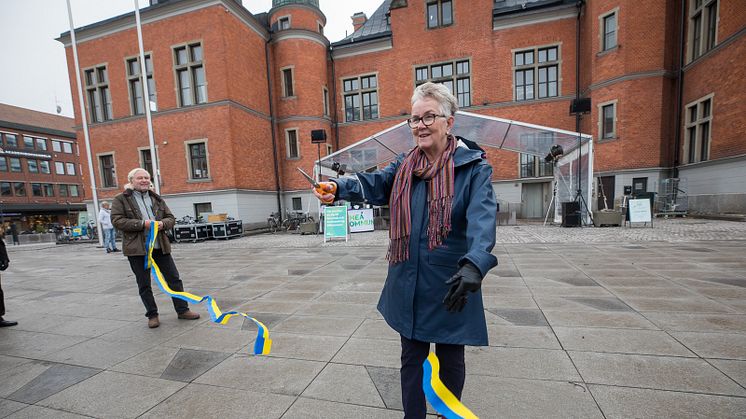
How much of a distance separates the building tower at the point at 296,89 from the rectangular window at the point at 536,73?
11735mm

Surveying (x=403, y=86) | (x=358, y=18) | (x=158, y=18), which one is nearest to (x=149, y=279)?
(x=158, y=18)

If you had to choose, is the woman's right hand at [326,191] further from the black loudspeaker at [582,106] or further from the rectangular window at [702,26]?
the rectangular window at [702,26]

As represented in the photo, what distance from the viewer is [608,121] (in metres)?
15.6

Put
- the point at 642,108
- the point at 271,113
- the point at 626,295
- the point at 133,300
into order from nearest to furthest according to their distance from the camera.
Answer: the point at 626,295 < the point at 133,300 < the point at 642,108 < the point at 271,113

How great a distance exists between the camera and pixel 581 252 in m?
7.06

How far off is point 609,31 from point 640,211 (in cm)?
1035

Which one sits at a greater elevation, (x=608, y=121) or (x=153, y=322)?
(x=608, y=121)

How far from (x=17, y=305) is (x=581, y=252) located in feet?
35.1

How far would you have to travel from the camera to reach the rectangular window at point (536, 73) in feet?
57.7

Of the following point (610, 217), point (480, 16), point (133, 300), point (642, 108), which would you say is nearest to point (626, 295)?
point (133, 300)

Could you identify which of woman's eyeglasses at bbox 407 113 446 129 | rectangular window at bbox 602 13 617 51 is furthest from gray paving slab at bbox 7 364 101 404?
rectangular window at bbox 602 13 617 51

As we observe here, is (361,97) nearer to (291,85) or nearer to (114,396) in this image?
(291,85)

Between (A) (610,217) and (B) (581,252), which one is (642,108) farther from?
(B) (581,252)

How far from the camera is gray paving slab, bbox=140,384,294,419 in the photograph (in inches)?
84.0
